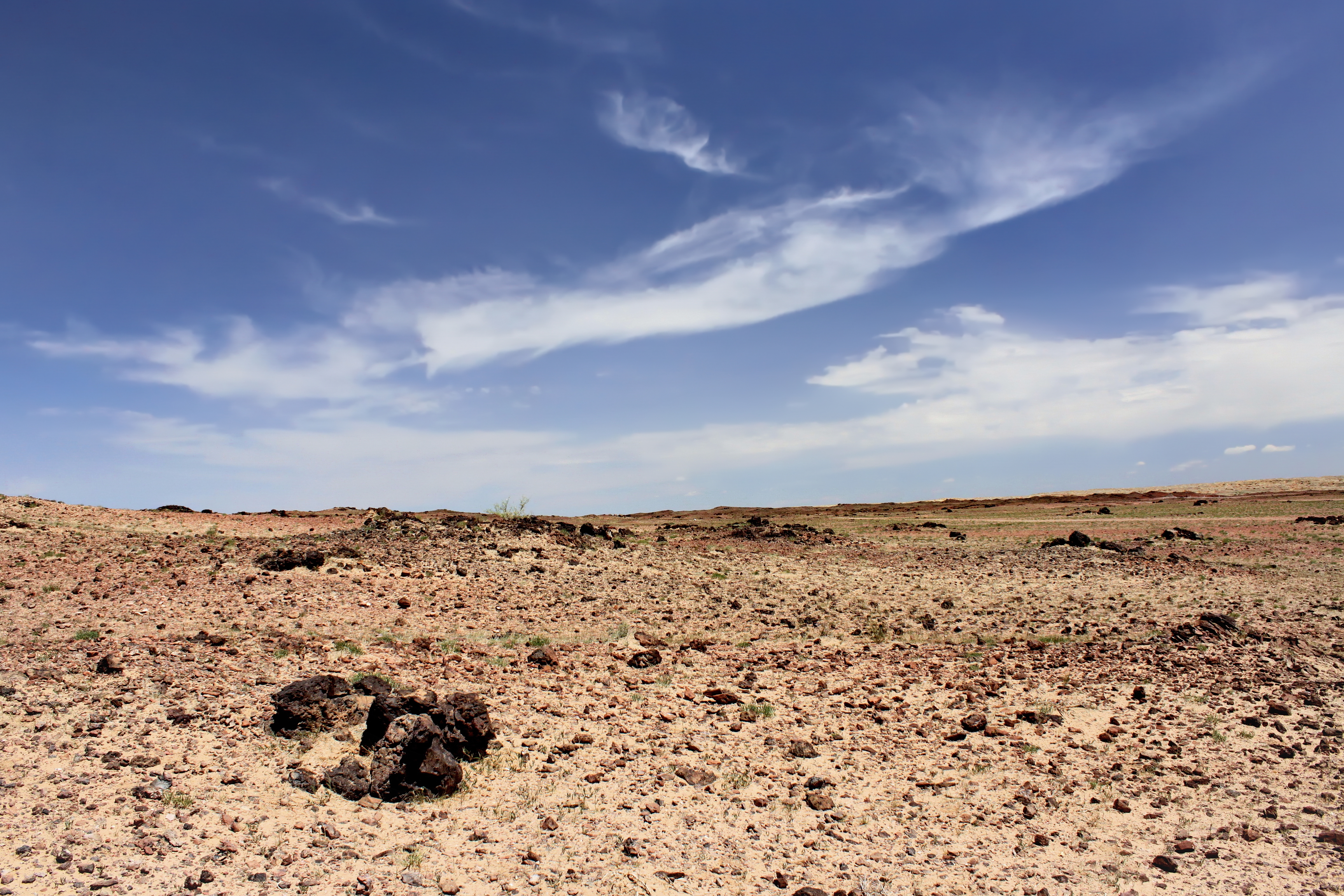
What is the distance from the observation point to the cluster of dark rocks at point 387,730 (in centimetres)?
735

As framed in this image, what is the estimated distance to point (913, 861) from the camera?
641 centimetres

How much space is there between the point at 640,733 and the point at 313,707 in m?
4.08

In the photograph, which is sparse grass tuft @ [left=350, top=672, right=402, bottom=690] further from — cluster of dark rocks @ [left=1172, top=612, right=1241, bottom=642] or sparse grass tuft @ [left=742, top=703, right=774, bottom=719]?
cluster of dark rocks @ [left=1172, top=612, right=1241, bottom=642]

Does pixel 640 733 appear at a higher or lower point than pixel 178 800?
lower

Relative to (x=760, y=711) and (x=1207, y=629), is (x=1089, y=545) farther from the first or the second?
(x=760, y=711)

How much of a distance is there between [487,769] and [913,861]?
462 centimetres

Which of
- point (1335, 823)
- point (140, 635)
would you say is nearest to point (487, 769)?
point (140, 635)

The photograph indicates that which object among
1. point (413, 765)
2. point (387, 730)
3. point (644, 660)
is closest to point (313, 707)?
point (387, 730)

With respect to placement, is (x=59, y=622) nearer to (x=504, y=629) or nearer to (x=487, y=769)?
(x=504, y=629)

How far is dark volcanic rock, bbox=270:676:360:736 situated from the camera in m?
8.45

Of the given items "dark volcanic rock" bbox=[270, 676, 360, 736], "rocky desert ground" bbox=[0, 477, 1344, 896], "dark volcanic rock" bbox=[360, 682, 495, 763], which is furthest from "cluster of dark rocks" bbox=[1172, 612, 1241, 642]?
"dark volcanic rock" bbox=[270, 676, 360, 736]

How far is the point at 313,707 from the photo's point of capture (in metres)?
8.59

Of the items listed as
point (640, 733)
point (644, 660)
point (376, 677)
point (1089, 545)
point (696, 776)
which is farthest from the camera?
point (1089, 545)

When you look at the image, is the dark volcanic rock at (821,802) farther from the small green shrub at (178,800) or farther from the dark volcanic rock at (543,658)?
the small green shrub at (178,800)
